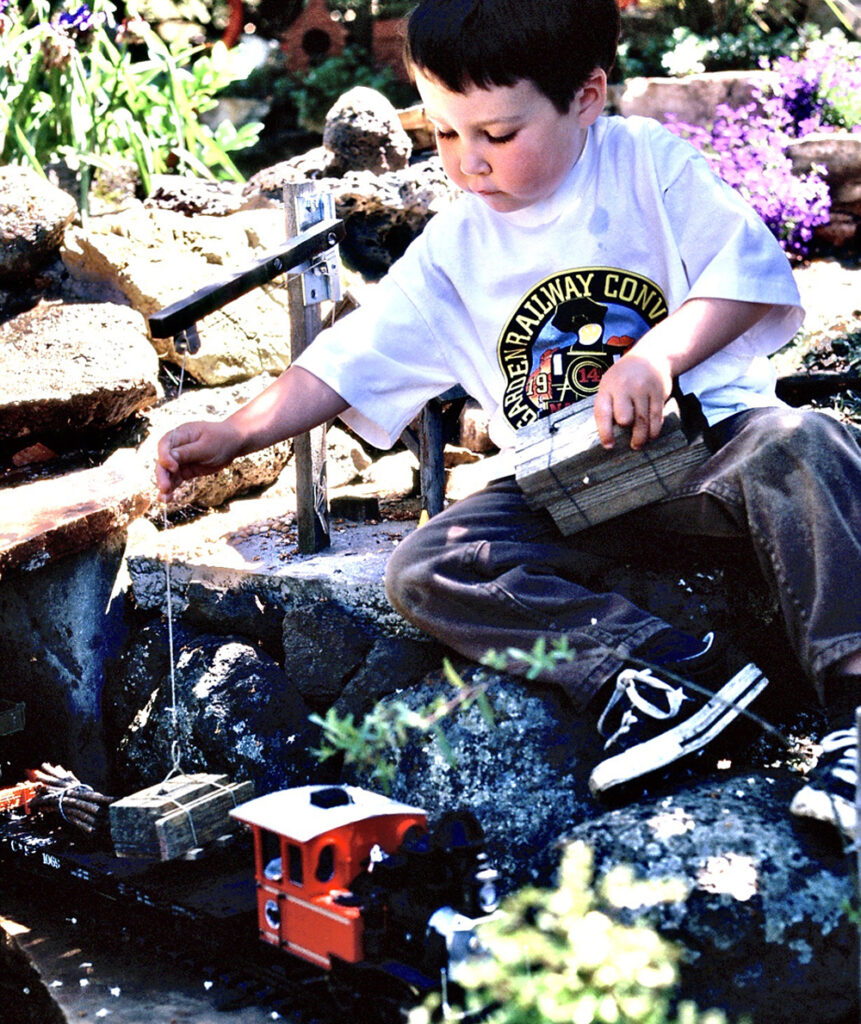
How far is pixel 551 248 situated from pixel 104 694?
1827 mm

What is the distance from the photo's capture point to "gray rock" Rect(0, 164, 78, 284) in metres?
4.35

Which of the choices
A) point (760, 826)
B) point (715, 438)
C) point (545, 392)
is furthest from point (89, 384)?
point (760, 826)

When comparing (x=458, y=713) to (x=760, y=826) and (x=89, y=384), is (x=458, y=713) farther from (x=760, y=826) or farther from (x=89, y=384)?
(x=89, y=384)

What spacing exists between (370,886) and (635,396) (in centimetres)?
103

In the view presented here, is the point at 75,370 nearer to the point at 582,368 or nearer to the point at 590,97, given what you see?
the point at 582,368

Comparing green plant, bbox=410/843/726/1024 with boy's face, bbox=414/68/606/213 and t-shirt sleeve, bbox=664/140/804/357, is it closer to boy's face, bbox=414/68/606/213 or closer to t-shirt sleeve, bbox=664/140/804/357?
t-shirt sleeve, bbox=664/140/804/357

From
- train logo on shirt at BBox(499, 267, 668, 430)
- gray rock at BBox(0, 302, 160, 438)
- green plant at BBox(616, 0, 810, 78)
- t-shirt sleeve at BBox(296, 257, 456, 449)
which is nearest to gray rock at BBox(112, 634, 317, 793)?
t-shirt sleeve at BBox(296, 257, 456, 449)

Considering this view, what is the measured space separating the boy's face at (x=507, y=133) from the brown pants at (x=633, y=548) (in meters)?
0.67

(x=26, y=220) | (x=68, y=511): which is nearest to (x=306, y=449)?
(x=68, y=511)

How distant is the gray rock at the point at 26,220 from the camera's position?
171 inches

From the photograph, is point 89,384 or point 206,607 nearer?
point 206,607

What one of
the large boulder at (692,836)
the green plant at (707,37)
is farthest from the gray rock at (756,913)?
the green plant at (707,37)

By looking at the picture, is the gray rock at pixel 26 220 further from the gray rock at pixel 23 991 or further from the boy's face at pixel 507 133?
the gray rock at pixel 23 991

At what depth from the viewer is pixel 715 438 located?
2.63 meters
